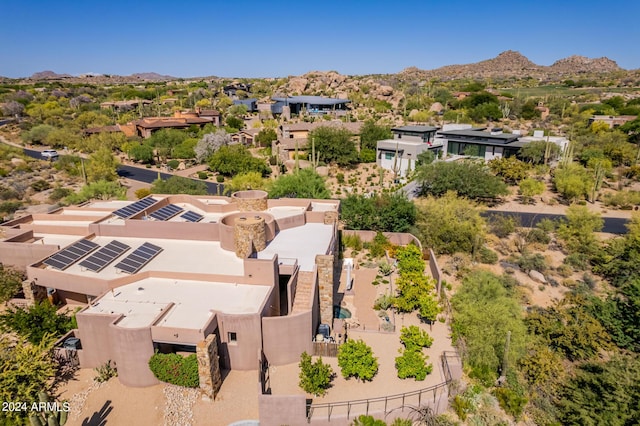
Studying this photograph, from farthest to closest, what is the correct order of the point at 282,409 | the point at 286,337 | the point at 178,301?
the point at 178,301, the point at 286,337, the point at 282,409

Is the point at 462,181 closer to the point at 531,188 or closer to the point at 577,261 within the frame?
the point at 531,188

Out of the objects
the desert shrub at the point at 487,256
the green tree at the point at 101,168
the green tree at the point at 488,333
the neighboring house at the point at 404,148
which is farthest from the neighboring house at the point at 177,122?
the green tree at the point at 488,333

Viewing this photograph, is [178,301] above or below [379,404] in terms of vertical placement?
above

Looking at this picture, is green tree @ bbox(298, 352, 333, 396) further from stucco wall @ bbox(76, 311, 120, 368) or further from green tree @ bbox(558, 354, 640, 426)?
green tree @ bbox(558, 354, 640, 426)

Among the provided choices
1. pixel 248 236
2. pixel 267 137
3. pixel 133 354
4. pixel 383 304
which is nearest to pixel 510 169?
pixel 383 304

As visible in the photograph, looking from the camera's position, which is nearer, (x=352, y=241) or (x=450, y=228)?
(x=450, y=228)

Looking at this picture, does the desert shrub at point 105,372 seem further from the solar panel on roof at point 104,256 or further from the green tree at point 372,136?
the green tree at point 372,136

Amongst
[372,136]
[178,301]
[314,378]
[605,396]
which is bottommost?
[605,396]
